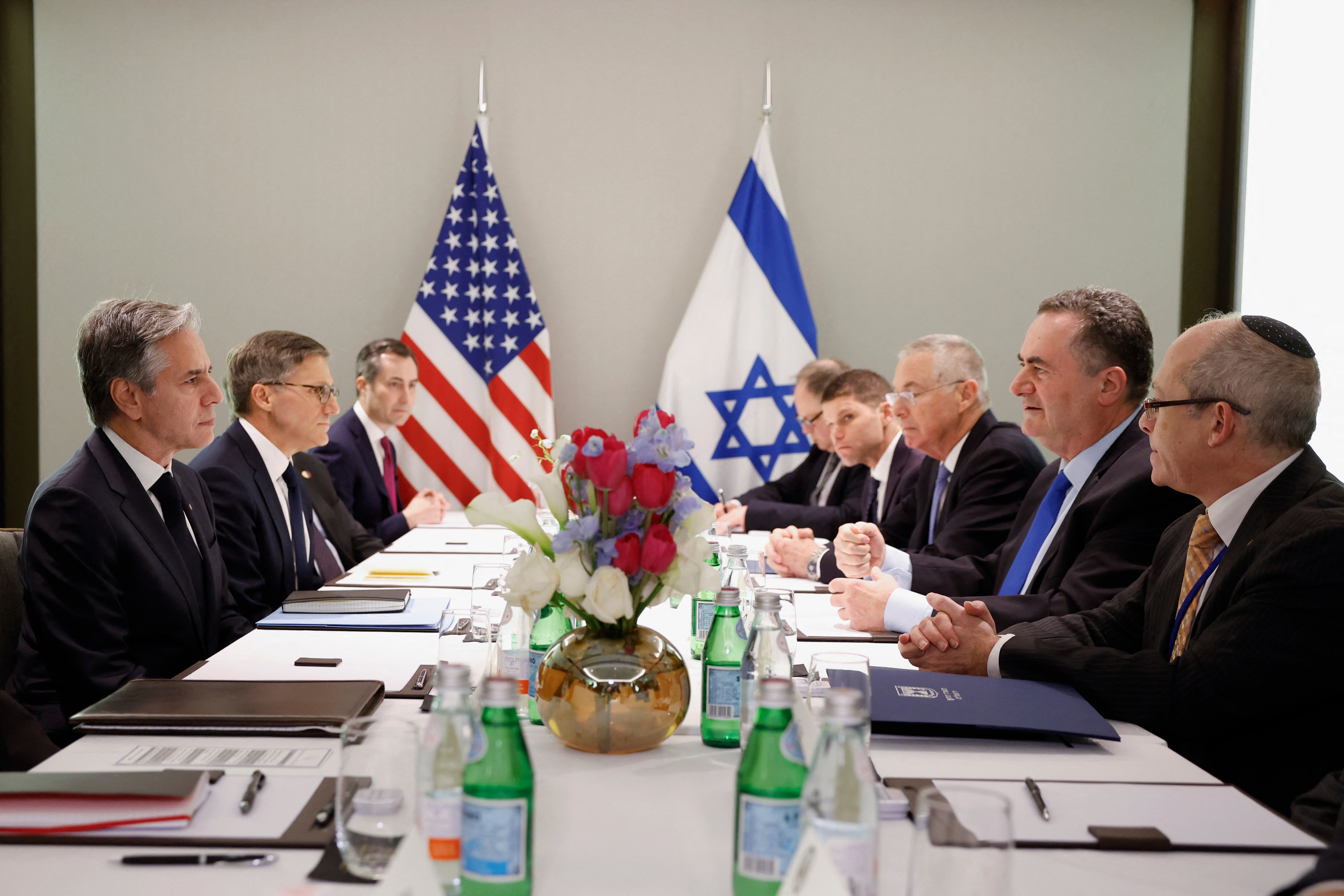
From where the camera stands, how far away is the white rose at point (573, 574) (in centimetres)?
138

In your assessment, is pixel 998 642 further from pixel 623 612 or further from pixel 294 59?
pixel 294 59

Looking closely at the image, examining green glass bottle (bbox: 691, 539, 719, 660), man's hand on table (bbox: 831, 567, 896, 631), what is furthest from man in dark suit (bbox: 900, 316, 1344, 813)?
green glass bottle (bbox: 691, 539, 719, 660)

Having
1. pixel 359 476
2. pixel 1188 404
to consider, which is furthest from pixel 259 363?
pixel 1188 404

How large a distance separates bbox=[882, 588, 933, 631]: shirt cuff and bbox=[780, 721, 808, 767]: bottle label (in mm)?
1344

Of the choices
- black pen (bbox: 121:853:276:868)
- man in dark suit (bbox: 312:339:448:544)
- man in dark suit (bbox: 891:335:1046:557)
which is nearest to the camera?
black pen (bbox: 121:853:276:868)

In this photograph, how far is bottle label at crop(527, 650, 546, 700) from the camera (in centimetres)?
162

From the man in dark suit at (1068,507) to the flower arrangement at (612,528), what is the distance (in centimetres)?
101

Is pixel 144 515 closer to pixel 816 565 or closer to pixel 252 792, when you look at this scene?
pixel 252 792

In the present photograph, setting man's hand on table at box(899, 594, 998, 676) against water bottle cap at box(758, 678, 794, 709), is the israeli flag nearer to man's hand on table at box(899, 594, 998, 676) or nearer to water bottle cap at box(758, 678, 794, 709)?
man's hand on table at box(899, 594, 998, 676)

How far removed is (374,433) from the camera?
4965 mm

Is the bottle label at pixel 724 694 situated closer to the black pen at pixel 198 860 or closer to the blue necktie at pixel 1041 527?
the black pen at pixel 198 860

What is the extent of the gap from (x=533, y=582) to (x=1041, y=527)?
1.81 meters

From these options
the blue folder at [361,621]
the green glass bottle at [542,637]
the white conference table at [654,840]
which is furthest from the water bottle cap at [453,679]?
the blue folder at [361,621]

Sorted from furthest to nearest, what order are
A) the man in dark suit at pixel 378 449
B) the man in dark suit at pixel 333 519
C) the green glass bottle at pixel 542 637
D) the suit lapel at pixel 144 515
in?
the man in dark suit at pixel 378 449
the man in dark suit at pixel 333 519
the suit lapel at pixel 144 515
the green glass bottle at pixel 542 637
